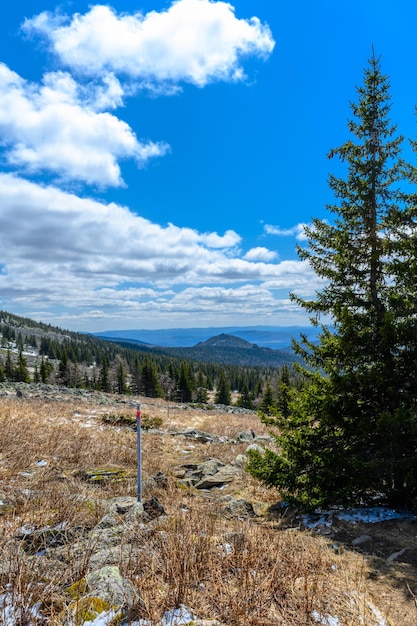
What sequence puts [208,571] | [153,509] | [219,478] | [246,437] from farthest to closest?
[246,437], [219,478], [153,509], [208,571]

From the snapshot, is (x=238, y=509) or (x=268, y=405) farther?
(x=268, y=405)

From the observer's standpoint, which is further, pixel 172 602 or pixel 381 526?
pixel 381 526

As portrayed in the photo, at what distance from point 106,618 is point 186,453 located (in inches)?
408

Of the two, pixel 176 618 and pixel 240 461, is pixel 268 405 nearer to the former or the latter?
pixel 240 461

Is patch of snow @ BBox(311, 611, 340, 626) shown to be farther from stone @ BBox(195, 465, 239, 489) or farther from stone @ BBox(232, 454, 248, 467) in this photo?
stone @ BBox(232, 454, 248, 467)

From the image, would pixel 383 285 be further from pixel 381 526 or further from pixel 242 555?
pixel 242 555

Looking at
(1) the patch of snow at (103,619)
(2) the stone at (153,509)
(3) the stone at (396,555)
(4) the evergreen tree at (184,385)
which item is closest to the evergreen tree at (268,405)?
(2) the stone at (153,509)

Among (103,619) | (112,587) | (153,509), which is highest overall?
(112,587)

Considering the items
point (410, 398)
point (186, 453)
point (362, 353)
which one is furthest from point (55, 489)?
point (186, 453)

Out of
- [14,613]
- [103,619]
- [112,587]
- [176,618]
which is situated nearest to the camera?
[14,613]

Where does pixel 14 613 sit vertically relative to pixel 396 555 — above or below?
above

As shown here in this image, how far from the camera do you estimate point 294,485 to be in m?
6.87

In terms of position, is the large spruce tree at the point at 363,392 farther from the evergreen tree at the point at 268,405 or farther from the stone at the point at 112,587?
the stone at the point at 112,587

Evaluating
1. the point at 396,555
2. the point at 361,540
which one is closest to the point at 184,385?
the point at 361,540
